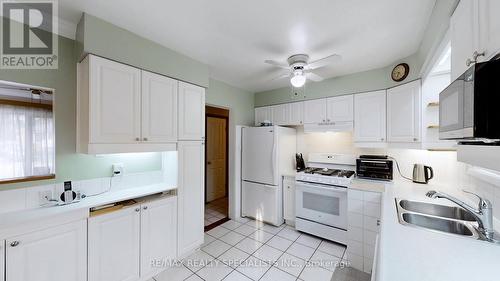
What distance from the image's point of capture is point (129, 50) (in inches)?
70.6

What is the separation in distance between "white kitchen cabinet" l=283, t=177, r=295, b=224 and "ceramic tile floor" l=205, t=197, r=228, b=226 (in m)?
1.23

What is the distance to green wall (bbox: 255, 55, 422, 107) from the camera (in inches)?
90.1

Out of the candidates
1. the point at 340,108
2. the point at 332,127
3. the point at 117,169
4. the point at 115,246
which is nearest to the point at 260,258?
the point at 115,246

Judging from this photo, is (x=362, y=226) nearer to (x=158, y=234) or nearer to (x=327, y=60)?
(x=327, y=60)

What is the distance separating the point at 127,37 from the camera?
1775 mm

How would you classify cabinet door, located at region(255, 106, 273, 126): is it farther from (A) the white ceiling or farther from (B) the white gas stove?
(A) the white ceiling

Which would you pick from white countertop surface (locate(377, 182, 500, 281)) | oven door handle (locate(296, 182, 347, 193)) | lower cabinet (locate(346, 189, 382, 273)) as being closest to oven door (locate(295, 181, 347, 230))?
oven door handle (locate(296, 182, 347, 193))

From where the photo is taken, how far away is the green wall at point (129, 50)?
61.5 inches

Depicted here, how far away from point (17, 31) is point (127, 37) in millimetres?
792

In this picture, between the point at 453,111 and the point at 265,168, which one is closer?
the point at 453,111

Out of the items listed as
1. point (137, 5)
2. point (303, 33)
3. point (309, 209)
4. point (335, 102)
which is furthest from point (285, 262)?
point (137, 5)

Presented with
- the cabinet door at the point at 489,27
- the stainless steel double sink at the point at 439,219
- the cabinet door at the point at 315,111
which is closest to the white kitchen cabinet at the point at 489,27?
the cabinet door at the point at 489,27

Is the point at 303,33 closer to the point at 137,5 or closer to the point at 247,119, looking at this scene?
the point at 137,5

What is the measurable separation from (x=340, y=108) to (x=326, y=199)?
1.40 meters
